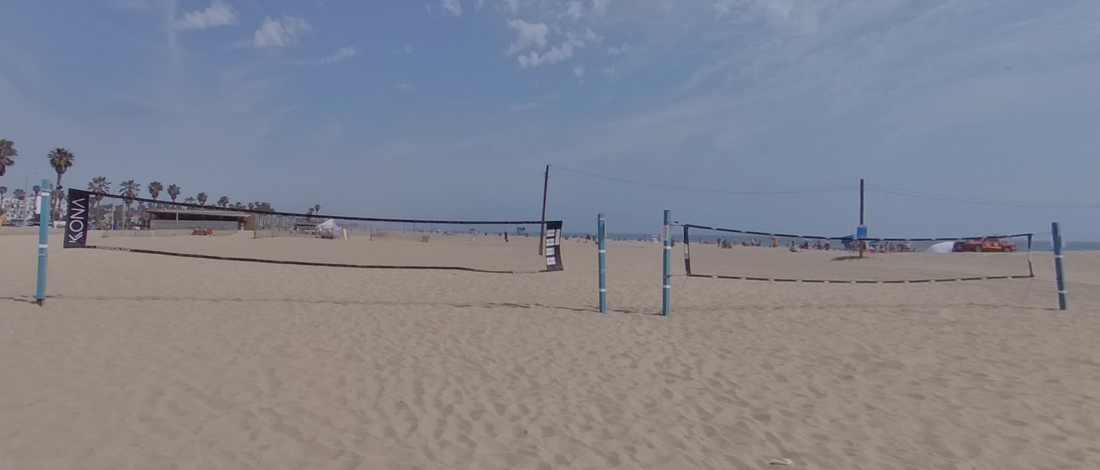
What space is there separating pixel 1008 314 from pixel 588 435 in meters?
7.98

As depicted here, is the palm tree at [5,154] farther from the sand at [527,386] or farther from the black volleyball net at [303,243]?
the sand at [527,386]

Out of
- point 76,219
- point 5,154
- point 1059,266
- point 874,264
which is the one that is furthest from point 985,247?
point 5,154

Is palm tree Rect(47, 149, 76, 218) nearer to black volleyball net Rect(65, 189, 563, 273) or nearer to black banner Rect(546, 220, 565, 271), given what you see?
black volleyball net Rect(65, 189, 563, 273)

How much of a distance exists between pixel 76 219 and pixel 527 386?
21.2 feet

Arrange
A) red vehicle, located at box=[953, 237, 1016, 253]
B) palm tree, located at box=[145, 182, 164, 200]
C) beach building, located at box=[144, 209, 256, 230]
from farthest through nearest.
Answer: palm tree, located at box=[145, 182, 164, 200] → beach building, located at box=[144, 209, 256, 230] → red vehicle, located at box=[953, 237, 1016, 253]

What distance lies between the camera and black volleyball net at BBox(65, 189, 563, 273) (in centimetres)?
768

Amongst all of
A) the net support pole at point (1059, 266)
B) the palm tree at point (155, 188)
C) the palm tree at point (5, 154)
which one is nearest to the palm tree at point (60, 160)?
the palm tree at point (5, 154)

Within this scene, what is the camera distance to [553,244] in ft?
26.2

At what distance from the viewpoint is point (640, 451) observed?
2.97m

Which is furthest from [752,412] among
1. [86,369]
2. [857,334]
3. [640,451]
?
[86,369]

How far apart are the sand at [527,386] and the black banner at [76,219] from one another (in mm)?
846

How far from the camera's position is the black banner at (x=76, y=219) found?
20.9ft

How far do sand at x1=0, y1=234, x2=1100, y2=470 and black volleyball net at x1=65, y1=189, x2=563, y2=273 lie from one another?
4.17ft

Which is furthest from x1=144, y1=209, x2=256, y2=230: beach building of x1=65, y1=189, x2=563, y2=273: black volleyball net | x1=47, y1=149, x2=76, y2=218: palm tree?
x1=47, y1=149, x2=76, y2=218: palm tree
